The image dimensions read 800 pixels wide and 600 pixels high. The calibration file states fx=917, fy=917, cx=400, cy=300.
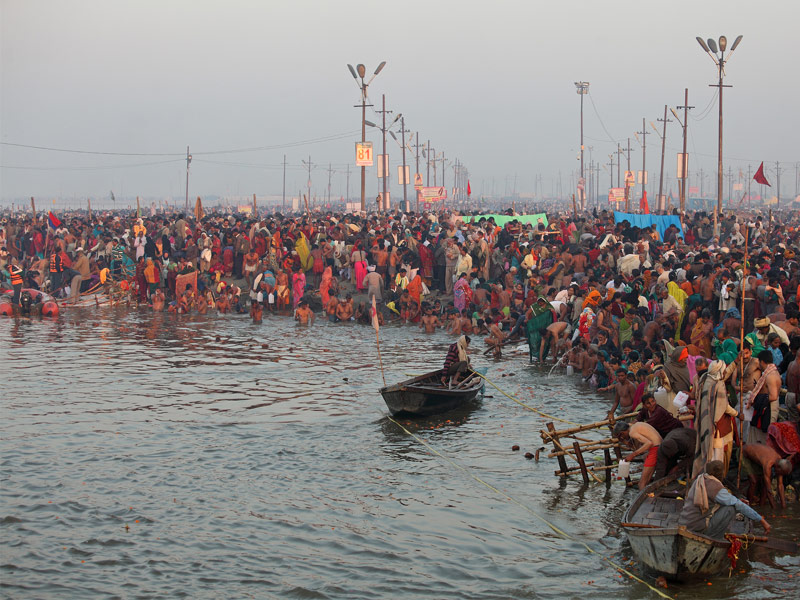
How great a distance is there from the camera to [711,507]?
397 inches

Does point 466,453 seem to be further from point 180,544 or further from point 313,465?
point 180,544

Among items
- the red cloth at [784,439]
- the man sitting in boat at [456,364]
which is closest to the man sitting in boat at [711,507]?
the red cloth at [784,439]

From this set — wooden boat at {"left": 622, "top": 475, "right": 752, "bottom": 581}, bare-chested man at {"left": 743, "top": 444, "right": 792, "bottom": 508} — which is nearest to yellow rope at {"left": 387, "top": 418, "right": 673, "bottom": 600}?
wooden boat at {"left": 622, "top": 475, "right": 752, "bottom": 581}

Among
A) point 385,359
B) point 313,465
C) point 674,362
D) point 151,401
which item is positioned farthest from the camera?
point 385,359

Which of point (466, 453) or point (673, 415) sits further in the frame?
point (466, 453)

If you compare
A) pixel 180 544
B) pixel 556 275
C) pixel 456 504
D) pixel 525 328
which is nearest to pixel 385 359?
pixel 525 328

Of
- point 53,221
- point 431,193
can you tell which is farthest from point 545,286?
point 431,193

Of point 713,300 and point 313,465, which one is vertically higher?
point 713,300

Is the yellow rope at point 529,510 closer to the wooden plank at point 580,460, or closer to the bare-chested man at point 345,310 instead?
the wooden plank at point 580,460

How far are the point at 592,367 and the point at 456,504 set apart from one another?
7.32 meters

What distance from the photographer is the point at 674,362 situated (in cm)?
1382

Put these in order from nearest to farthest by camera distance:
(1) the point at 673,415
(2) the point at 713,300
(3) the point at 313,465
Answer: (1) the point at 673,415
(3) the point at 313,465
(2) the point at 713,300

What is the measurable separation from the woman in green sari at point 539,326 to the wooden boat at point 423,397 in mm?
4162

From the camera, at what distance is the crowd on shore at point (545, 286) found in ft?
40.0
